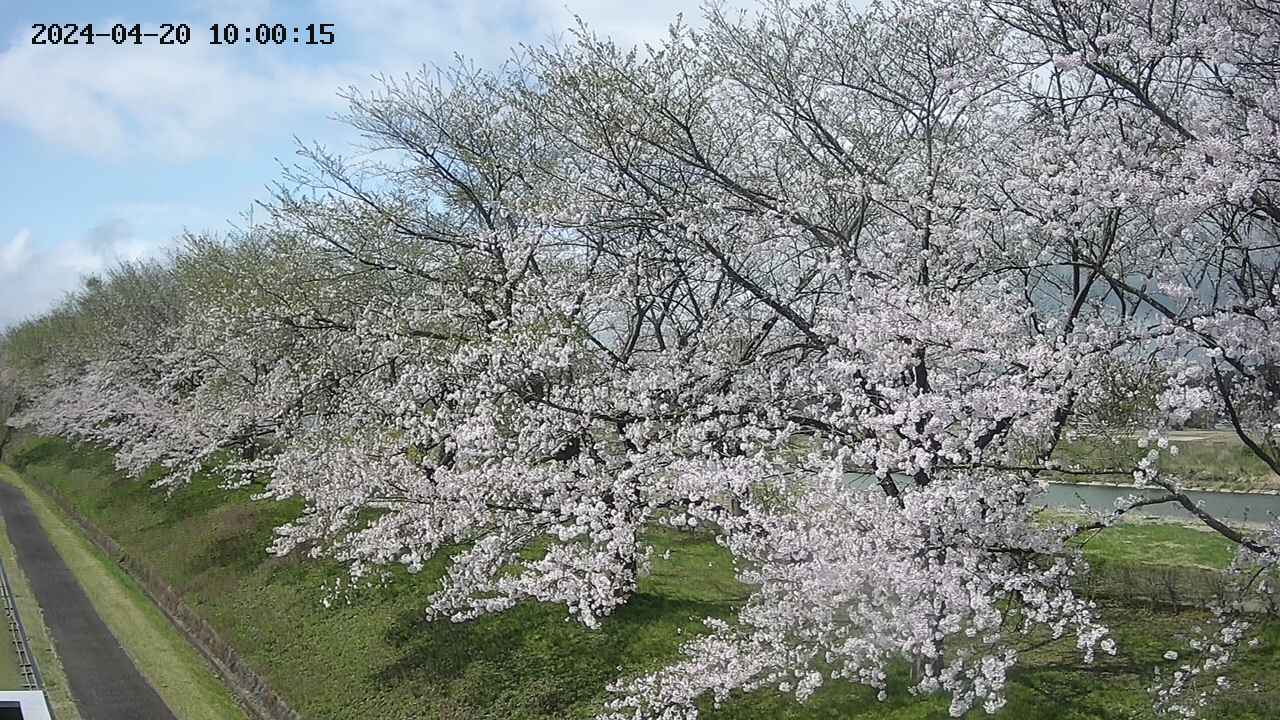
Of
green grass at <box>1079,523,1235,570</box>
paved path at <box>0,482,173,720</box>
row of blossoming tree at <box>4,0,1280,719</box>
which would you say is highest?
row of blossoming tree at <box>4,0,1280,719</box>

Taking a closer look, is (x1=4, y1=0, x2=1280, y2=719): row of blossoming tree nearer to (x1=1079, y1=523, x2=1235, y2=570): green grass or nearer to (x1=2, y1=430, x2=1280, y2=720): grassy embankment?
(x1=2, y1=430, x2=1280, y2=720): grassy embankment

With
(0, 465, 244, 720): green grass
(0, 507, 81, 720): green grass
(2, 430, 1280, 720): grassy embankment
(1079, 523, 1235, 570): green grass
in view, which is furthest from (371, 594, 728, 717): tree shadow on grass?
(0, 507, 81, 720): green grass

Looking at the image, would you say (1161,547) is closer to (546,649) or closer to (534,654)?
(546,649)

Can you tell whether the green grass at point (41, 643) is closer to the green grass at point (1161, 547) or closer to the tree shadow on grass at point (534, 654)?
the tree shadow on grass at point (534, 654)

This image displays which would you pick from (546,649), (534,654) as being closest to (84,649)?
(534,654)

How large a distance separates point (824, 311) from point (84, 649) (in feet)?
64.1

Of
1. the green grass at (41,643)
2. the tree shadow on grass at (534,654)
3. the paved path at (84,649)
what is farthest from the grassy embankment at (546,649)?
the green grass at (41,643)

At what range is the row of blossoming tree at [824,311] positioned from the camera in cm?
773

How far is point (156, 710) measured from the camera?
16688 millimetres

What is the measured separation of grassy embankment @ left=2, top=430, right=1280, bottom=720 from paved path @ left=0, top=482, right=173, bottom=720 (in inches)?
74.1

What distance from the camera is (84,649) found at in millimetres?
20391

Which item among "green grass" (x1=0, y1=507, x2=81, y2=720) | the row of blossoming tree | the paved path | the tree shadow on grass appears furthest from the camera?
"green grass" (x1=0, y1=507, x2=81, y2=720)

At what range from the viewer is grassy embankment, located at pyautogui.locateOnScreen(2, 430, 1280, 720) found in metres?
10.3

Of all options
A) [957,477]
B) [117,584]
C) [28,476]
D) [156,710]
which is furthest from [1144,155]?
[28,476]
